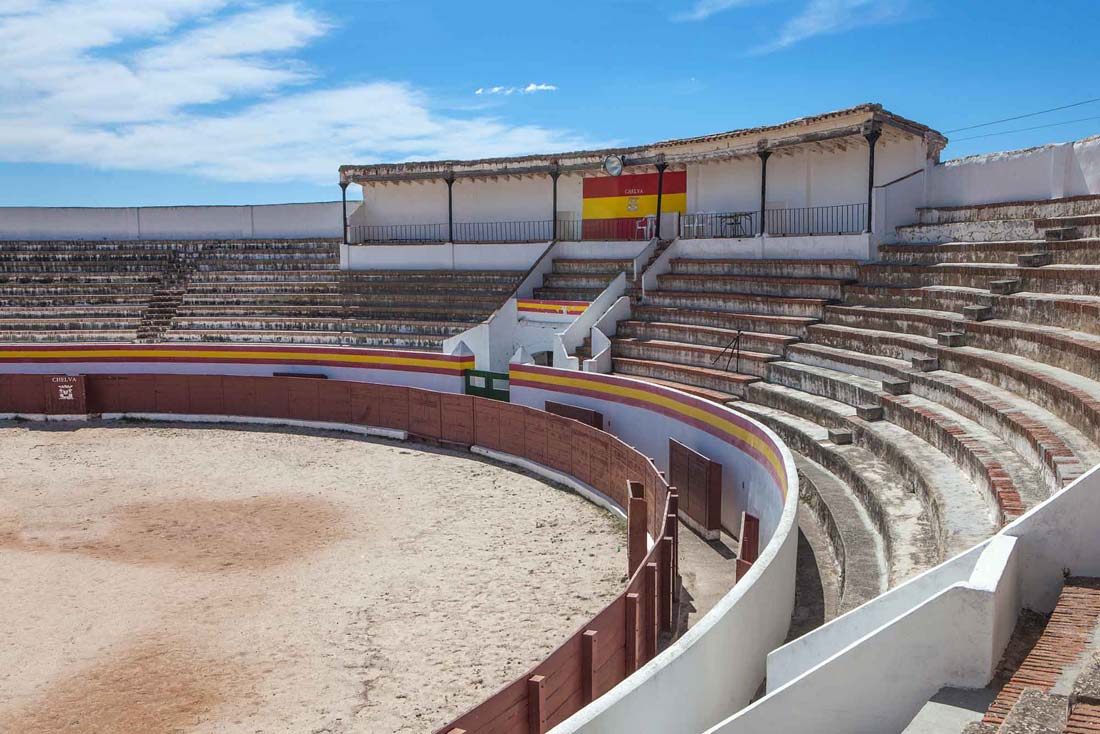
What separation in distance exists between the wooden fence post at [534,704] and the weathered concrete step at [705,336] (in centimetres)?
1232

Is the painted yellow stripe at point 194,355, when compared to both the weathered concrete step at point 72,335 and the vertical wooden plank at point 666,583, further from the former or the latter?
the vertical wooden plank at point 666,583

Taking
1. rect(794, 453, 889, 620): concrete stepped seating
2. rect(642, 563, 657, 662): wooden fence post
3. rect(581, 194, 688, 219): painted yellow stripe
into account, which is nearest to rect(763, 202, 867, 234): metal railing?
rect(581, 194, 688, 219): painted yellow stripe

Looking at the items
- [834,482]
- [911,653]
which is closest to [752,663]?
[911,653]

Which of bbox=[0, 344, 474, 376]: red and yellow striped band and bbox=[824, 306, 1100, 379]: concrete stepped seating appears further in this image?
bbox=[0, 344, 474, 376]: red and yellow striped band

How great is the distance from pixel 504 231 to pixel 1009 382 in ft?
73.4

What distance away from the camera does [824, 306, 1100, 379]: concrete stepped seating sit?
32.0ft

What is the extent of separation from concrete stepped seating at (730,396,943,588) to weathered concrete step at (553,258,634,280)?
1089 centimetres

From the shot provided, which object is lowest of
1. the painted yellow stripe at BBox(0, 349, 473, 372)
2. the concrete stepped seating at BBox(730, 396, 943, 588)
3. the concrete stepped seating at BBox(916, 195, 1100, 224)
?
the concrete stepped seating at BBox(730, 396, 943, 588)

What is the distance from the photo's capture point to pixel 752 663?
6602 millimetres

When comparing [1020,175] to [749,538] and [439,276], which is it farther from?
[439,276]

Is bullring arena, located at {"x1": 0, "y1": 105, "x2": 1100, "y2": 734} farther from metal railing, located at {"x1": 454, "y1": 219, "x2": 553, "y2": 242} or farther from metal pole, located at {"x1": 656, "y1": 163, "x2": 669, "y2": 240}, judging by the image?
metal pole, located at {"x1": 656, "y1": 163, "x2": 669, "y2": 240}

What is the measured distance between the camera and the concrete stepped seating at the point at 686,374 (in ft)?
54.7

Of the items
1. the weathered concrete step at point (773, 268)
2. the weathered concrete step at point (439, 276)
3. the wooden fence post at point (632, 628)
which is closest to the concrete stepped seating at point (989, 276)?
the weathered concrete step at point (773, 268)

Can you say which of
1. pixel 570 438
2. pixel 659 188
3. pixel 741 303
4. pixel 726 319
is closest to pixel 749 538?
pixel 570 438
